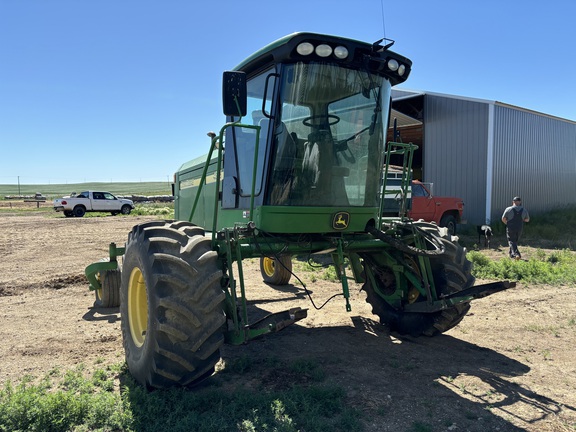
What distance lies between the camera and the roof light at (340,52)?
13.8ft

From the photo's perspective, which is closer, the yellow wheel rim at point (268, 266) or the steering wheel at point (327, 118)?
the steering wheel at point (327, 118)

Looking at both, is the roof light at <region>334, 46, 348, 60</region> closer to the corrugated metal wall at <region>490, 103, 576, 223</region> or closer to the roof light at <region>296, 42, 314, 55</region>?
the roof light at <region>296, 42, 314, 55</region>

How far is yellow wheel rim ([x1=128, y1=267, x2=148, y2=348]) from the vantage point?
459 cm

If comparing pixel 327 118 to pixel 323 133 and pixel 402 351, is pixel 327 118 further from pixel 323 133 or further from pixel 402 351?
pixel 402 351

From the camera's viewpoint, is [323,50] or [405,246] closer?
[323,50]

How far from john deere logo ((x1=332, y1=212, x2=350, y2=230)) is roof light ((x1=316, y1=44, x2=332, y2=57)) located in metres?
1.54

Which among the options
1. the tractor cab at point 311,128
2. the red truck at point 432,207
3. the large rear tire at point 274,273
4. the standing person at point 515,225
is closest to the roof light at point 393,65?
the tractor cab at point 311,128

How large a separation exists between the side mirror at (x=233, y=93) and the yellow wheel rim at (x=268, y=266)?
5405 mm

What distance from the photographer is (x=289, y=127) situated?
171 inches

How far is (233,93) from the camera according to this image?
3.94m

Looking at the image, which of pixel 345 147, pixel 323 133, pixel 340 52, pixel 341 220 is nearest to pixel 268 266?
pixel 341 220

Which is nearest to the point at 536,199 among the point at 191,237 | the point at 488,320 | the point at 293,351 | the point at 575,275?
the point at 575,275

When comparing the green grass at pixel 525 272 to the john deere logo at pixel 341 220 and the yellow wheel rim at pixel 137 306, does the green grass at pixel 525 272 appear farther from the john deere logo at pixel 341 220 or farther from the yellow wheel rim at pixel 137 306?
the yellow wheel rim at pixel 137 306

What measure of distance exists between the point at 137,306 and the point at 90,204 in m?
29.5
